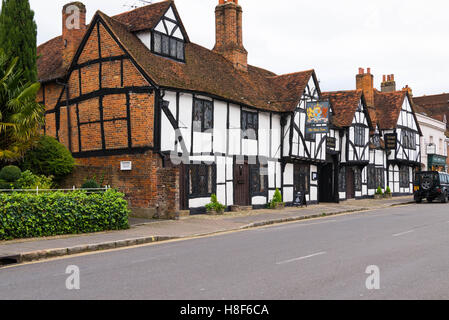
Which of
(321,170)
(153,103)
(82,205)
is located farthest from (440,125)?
(82,205)

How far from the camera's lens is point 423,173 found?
31.2 meters

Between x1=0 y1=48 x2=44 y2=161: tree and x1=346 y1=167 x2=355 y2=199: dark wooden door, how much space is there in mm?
23026

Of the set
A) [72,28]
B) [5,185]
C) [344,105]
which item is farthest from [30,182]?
[344,105]

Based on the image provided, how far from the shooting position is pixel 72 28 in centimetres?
2138

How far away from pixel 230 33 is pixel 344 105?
11307 mm

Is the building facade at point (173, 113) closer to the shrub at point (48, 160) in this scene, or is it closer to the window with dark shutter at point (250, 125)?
the window with dark shutter at point (250, 125)

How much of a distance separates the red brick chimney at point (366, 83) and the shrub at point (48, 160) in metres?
25.3

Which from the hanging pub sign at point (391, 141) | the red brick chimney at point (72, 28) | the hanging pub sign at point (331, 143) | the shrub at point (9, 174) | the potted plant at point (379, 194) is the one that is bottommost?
the potted plant at point (379, 194)

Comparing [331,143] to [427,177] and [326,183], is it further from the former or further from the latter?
[427,177]

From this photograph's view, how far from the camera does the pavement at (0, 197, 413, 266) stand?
410 inches

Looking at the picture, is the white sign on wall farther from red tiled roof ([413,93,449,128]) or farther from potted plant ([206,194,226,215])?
red tiled roof ([413,93,449,128])

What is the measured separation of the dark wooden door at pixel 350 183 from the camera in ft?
111

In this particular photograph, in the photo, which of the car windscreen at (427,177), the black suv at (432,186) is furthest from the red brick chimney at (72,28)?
the black suv at (432,186)

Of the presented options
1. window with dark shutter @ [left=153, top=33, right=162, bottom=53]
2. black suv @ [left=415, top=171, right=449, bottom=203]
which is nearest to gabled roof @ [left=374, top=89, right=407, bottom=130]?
black suv @ [left=415, top=171, right=449, bottom=203]
